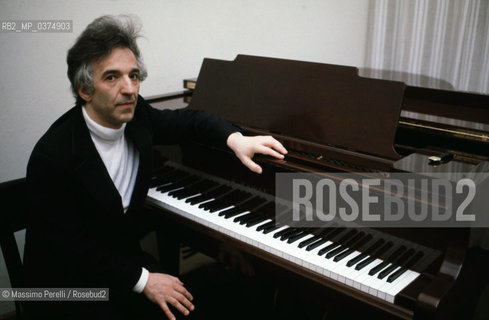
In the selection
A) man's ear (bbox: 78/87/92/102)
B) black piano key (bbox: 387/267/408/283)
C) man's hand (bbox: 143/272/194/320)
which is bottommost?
man's hand (bbox: 143/272/194/320)

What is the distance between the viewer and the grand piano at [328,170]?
1422mm

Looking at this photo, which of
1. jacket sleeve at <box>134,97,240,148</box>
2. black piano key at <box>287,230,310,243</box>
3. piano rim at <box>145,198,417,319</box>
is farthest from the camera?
jacket sleeve at <box>134,97,240,148</box>

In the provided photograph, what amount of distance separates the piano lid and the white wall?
30.0 inches

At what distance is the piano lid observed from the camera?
1.66 metres

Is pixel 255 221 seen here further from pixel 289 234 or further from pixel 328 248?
pixel 328 248

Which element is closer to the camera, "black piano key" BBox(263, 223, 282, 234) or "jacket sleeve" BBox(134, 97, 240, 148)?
"black piano key" BBox(263, 223, 282, 234)

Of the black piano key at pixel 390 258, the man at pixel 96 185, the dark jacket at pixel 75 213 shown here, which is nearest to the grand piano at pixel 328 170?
the black piano key at pixel 390 258

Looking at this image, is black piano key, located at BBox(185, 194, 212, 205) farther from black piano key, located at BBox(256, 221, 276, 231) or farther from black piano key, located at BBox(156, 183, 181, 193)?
black piano key, located at BBox(256, 221, 276, 231)

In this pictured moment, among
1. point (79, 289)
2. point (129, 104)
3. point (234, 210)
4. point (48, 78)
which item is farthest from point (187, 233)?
point (48, 78)

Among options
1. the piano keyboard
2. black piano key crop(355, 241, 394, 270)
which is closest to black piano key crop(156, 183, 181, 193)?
the piano keyboard

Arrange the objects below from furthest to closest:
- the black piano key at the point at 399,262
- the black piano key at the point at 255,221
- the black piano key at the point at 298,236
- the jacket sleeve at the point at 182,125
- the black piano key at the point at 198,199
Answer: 1. the black piano key at the point at 198,199
2. the jacket sleeve at the point at 182,125
3. the black piano key at the point at 255,221
4. the black piano key at the point at 298,236
5. the black piano key at the point at 399,262

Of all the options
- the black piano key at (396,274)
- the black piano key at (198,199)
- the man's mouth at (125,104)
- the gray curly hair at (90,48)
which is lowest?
the black piano key at (396,274)

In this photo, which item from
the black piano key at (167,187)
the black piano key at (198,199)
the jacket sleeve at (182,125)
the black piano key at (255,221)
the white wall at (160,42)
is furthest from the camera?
the white wall at (160,42)

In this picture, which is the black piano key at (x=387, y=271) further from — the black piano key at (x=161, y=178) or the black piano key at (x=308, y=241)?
the black piano key at (x=161, y=178)
